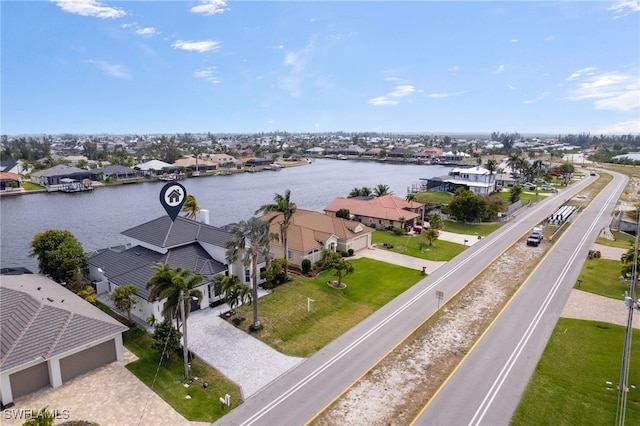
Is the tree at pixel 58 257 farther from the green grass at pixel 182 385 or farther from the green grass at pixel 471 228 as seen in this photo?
the green grass at pixel 471 228

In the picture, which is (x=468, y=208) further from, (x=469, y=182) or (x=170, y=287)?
(x=170, y=287)

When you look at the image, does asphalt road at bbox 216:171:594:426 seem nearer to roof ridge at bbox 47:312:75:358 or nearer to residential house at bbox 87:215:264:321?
roof ridge at bbox 47:312:75:358

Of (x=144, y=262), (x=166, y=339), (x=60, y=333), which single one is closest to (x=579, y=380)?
(x=166, y=339)

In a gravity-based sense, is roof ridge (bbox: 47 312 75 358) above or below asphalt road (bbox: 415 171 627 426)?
above

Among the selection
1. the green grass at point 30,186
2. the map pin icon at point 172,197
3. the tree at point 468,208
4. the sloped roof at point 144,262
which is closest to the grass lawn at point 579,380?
the sloped roof at point 144,262

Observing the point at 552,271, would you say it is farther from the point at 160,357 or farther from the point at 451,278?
the point at 160,357

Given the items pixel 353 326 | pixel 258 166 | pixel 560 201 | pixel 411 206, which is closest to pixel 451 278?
pixel 353 326

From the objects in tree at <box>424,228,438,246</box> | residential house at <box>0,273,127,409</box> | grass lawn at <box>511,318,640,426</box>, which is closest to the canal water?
residential house at <box>0,273,127,409</box>
